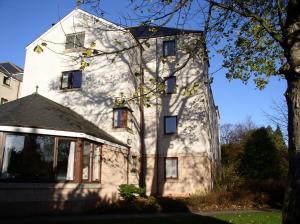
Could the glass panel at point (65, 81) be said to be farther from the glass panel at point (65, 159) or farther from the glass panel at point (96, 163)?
the glass panel at point (65, 159)

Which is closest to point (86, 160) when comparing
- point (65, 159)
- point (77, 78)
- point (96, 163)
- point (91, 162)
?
point (91, 162)

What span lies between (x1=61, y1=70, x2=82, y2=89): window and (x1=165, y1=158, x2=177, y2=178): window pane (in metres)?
8.62

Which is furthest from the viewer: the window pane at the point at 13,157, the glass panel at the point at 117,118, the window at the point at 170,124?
the window at the point at 170,124

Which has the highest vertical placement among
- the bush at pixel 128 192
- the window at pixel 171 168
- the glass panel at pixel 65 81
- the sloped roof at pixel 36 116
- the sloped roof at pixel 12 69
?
the sloped roof at pixel 12 69

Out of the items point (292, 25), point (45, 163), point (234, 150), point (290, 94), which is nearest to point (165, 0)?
point (292, 25)

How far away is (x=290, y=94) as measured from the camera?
24.7 feet

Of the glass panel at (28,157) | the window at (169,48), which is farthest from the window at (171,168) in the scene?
the glass panel at (28,157)

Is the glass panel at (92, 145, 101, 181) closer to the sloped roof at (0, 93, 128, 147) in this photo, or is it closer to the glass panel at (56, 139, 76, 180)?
the sloped roof at (0, 93, 128, 147)

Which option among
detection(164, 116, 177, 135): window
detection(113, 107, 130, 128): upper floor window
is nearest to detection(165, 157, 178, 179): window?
detection(164, 116, 177, 135): window

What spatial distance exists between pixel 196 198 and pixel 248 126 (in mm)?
51492

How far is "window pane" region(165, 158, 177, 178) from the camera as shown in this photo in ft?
78.8

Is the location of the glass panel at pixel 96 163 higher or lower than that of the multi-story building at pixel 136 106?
lower

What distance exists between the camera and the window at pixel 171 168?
2398 centimetres

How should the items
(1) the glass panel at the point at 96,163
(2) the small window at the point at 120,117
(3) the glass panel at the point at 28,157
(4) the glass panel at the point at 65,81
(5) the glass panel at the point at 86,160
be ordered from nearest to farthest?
(3) the glass panel at the point at 28,157 → (5) the glass panel at the point at 86,160 → (1) the glass panel at the point at 96,163 → (2) the small window at the point at 120,117 → (4) the glass panel at the point at 65,81
